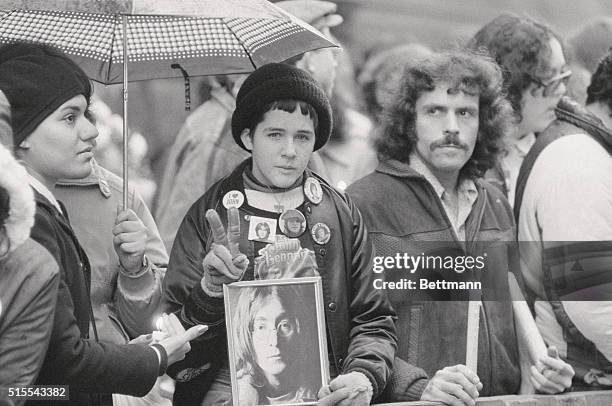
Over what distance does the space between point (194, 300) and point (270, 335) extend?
1.06 ft

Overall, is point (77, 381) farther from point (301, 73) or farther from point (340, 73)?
point (340, 73)

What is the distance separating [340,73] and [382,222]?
828mm

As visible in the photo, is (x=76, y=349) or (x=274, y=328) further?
(x=274, y=328)

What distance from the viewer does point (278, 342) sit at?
400 centimetres

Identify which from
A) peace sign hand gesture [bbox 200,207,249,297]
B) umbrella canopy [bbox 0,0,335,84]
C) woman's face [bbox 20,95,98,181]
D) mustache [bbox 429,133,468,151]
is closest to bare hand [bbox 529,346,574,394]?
mustache [bbox 429,133,468,151]

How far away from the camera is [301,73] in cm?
408

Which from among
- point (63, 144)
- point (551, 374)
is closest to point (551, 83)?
point (551, 374)

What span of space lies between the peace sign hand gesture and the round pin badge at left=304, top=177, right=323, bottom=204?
0.38m

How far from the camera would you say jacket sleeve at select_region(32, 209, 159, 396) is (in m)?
3.47

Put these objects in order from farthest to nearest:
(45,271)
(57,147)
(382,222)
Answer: (382,222) < (57,147) < (45,271)

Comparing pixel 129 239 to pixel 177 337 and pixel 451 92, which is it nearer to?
pixel 177 337

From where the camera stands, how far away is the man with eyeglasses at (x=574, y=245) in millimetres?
4688

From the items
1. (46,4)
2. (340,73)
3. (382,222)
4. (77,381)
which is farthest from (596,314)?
(46,4)

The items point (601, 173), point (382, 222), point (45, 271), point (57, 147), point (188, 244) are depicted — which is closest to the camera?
point (45, 271)
